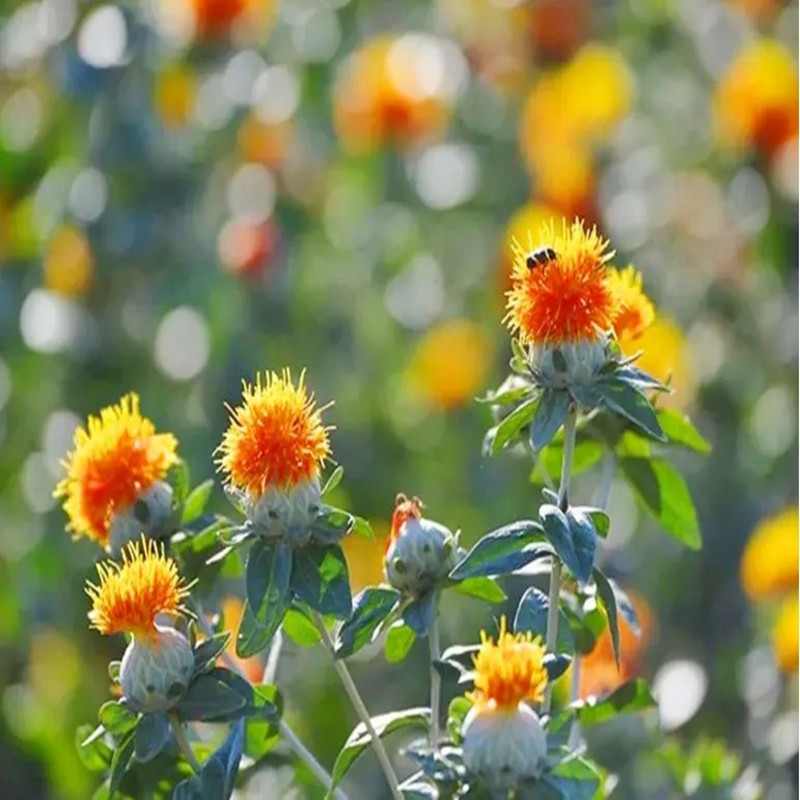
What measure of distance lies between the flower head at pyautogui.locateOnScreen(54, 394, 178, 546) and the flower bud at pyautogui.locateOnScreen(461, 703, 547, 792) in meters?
0.43

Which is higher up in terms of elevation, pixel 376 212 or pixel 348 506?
pixel 376 212

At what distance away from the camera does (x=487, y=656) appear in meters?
1.43

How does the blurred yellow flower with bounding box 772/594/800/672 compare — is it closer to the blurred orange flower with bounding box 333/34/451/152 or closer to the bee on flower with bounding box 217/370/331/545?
the bee on flower with bounding box 217/370/331/545

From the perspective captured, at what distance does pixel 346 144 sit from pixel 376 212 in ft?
0.57

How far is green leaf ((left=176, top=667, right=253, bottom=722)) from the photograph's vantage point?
155 centimetres

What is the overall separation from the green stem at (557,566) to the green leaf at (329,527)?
0.17 metres

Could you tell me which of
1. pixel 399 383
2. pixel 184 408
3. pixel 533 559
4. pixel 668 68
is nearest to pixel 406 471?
pixel 399 383

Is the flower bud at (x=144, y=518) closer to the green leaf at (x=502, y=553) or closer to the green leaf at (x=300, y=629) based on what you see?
the green leaf at (x=300, y=629)

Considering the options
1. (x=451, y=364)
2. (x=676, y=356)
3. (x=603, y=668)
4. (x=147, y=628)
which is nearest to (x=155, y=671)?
(x=147, y=628)

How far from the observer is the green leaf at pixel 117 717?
1.57 metres

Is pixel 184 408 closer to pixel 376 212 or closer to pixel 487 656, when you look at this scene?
pixel 376 212

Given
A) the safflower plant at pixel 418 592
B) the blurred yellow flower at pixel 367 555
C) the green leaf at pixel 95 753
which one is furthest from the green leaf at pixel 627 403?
the blurred yellow flower at pixel 367 555

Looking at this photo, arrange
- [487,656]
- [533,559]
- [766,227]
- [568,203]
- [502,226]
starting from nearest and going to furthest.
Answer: [487,656]
[533,559]
[766,227]
[568,203]
[502,226]

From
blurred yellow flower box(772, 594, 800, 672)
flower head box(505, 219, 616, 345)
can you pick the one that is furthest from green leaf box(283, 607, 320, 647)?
blurred yellow flower box(772, 594, 800, 672)
